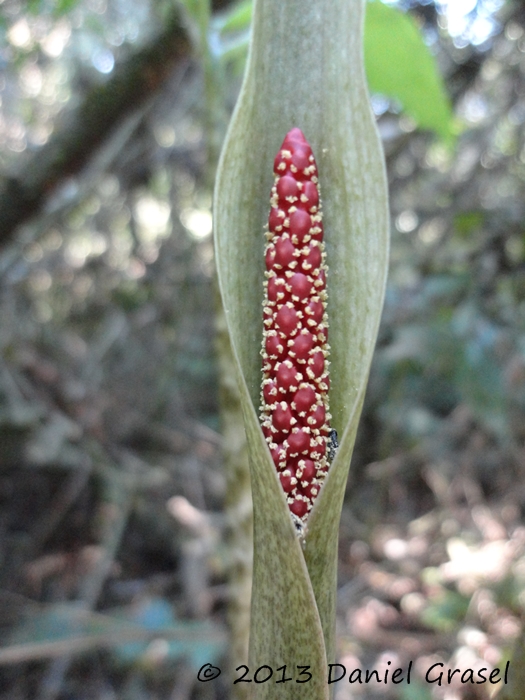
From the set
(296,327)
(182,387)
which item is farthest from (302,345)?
(182,387)

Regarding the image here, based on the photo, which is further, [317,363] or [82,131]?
[82,131]

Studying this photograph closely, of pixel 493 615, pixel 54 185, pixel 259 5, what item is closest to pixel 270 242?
pixel 259 5

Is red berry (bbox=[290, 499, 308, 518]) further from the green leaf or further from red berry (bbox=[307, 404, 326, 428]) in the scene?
the green leaf

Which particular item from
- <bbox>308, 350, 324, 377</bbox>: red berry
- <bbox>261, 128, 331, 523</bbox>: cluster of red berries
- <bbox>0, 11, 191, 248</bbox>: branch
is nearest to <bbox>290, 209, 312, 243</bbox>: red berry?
<bbox>261, 128, 331, 523</bbox>: cluster of red berries

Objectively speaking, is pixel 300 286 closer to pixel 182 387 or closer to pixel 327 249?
pixel 327 249

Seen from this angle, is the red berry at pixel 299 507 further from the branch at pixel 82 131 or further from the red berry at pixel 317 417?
the branch at pixel 82 131
